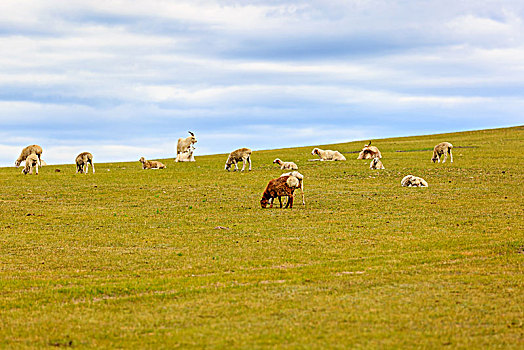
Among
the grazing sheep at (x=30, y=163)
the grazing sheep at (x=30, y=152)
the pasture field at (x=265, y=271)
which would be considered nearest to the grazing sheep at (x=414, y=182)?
the pasture field at (x=265, y=271)

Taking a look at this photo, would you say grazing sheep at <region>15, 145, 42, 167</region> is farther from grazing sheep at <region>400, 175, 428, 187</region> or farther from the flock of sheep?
grazing sheep at <region>400, 175, 428, 187</region>

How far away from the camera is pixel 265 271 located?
14422 mm

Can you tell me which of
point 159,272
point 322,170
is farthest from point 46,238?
point 322,170

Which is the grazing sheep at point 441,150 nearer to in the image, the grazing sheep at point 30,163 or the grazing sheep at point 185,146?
the grazing sheep at point 185,146

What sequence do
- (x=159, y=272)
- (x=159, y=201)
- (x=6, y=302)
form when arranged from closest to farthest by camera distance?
(x=6, y=302)
(x=159, y=272)
(x=159, y=201)

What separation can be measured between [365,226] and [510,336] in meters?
12.8

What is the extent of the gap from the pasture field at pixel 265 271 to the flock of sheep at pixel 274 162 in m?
1.16

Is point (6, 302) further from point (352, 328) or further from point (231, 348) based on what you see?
point (352, 328)

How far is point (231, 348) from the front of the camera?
8.68 m

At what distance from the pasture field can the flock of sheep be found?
1.16 m

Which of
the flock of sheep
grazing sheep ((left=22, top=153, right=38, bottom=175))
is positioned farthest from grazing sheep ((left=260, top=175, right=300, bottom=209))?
grazing sheep ((left=22, top=153, right=38, bottom=175))

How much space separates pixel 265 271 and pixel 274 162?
3861 centimetres

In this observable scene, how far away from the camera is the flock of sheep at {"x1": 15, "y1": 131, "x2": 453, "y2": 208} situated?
27.7 metres

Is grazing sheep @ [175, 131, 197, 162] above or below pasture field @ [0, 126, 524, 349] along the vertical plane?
above
